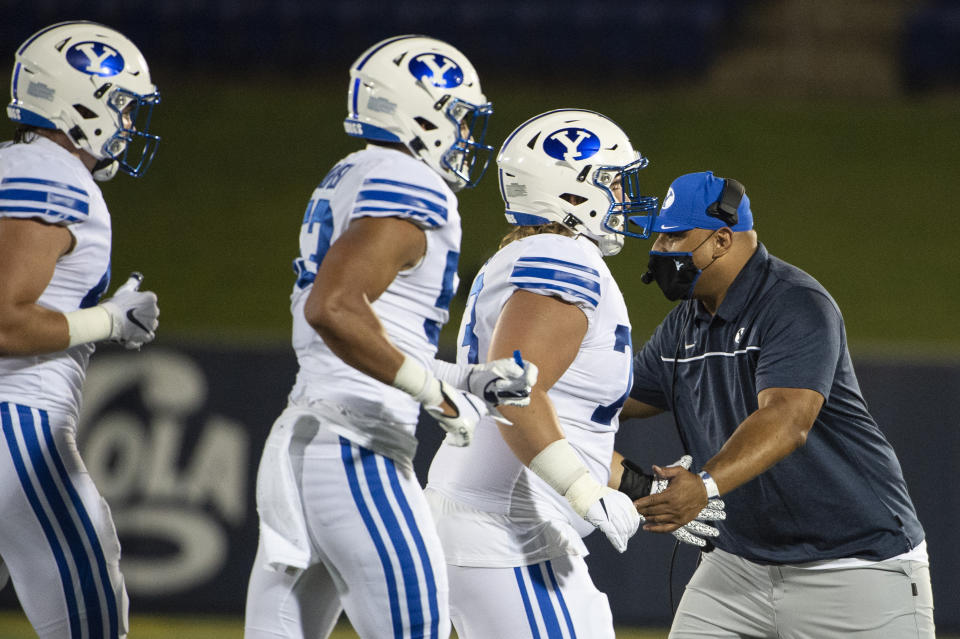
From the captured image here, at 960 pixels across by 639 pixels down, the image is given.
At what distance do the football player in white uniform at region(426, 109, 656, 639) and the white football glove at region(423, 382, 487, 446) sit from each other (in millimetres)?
142

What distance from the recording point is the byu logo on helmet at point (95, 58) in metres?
3.39

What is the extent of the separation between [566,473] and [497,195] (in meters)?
8.19

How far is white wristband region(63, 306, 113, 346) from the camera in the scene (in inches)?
120

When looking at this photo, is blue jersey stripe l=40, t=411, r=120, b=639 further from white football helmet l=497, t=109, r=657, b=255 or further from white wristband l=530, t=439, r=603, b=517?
white football helmet l=497, t=109, r=657, b=255

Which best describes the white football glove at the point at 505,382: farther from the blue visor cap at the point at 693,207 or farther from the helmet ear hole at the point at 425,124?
the blue visor cap at the point at 693,207

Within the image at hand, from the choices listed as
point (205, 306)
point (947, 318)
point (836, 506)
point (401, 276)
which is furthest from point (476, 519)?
point (947, 318)

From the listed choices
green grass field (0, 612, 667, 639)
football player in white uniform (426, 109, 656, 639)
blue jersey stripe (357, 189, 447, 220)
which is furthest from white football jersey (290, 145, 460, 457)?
green grass field (0, 612, 667, 639)

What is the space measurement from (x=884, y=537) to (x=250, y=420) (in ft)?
12.5

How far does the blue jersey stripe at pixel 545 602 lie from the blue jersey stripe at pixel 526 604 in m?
0.02

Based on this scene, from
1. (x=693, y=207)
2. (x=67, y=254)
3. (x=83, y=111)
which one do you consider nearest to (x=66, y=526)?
(x=67, y=254)

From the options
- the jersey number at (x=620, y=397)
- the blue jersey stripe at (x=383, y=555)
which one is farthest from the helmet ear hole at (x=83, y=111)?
the jersey number at (x=620, y=397)

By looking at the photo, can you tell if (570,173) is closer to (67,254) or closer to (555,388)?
(555,388)

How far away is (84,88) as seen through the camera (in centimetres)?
336

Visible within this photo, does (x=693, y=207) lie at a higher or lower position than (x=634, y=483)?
higher
